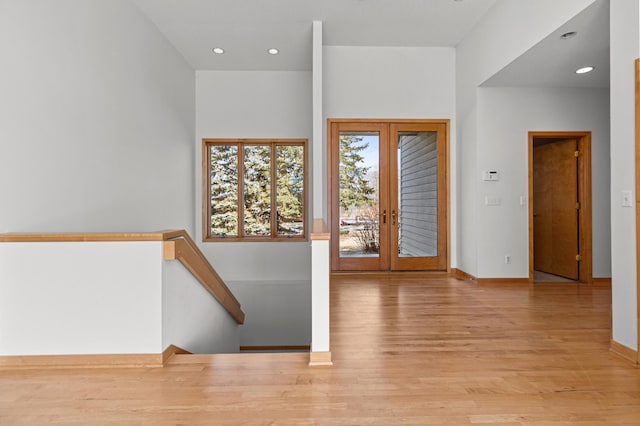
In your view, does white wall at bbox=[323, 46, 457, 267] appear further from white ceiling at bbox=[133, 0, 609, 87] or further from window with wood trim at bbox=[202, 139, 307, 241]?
window with wood trim at bbox=[202, 139, 307, 241]

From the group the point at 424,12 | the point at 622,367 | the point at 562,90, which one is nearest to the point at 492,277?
the point at 622,367

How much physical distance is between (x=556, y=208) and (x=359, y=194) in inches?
127

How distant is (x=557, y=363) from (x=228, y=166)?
5.43 meters

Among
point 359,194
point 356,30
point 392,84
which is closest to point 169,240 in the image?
→ point 359,194

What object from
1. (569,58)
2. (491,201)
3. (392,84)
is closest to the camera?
(569,58)

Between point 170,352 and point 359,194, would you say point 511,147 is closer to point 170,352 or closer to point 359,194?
point 359,194

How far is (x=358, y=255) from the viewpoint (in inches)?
218

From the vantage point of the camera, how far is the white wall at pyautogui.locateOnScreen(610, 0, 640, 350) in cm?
243

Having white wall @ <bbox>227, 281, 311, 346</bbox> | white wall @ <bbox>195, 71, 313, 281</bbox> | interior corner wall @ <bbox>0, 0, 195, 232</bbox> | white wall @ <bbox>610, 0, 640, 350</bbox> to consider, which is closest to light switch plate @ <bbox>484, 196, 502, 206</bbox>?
white wall @ <bbox>610, 0, 640, 350</bbox>

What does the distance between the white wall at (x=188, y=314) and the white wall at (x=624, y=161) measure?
130 inches

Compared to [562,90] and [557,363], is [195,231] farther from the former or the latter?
[562,90]

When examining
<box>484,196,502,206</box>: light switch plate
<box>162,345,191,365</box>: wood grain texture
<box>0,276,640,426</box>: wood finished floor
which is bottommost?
<box>0,276,640,426</box>: wood finished floor

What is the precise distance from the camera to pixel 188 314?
9.42ft

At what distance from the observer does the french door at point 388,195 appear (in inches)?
216
